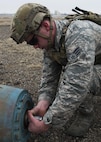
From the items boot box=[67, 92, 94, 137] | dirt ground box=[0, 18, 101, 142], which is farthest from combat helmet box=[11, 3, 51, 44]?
dirt ground box=[0, 18, 101, 142]

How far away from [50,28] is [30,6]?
0.28 m

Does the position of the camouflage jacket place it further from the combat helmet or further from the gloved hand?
the combat helmet

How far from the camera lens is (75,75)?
298 cm

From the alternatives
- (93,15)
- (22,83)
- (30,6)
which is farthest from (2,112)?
(22,83)

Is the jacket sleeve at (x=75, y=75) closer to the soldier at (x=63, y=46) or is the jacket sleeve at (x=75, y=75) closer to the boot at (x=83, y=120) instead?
the soldier at (x=63, y=46)

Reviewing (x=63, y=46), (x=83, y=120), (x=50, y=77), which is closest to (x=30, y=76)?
(x=50, y=77)

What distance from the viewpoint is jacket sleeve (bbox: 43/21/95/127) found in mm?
2961

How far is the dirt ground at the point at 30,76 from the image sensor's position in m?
3.68

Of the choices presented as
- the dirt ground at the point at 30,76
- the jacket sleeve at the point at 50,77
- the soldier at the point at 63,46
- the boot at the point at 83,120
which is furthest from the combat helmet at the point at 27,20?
the dirt ground at the point at 30,76

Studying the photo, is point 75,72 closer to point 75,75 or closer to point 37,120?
point 75,75

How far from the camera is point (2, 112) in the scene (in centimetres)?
307

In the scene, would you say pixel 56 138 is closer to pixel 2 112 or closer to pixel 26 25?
pixel 2 112

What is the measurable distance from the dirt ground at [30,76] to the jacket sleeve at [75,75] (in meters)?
0.70

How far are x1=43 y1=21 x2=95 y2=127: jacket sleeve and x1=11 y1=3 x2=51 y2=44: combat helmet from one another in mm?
325
